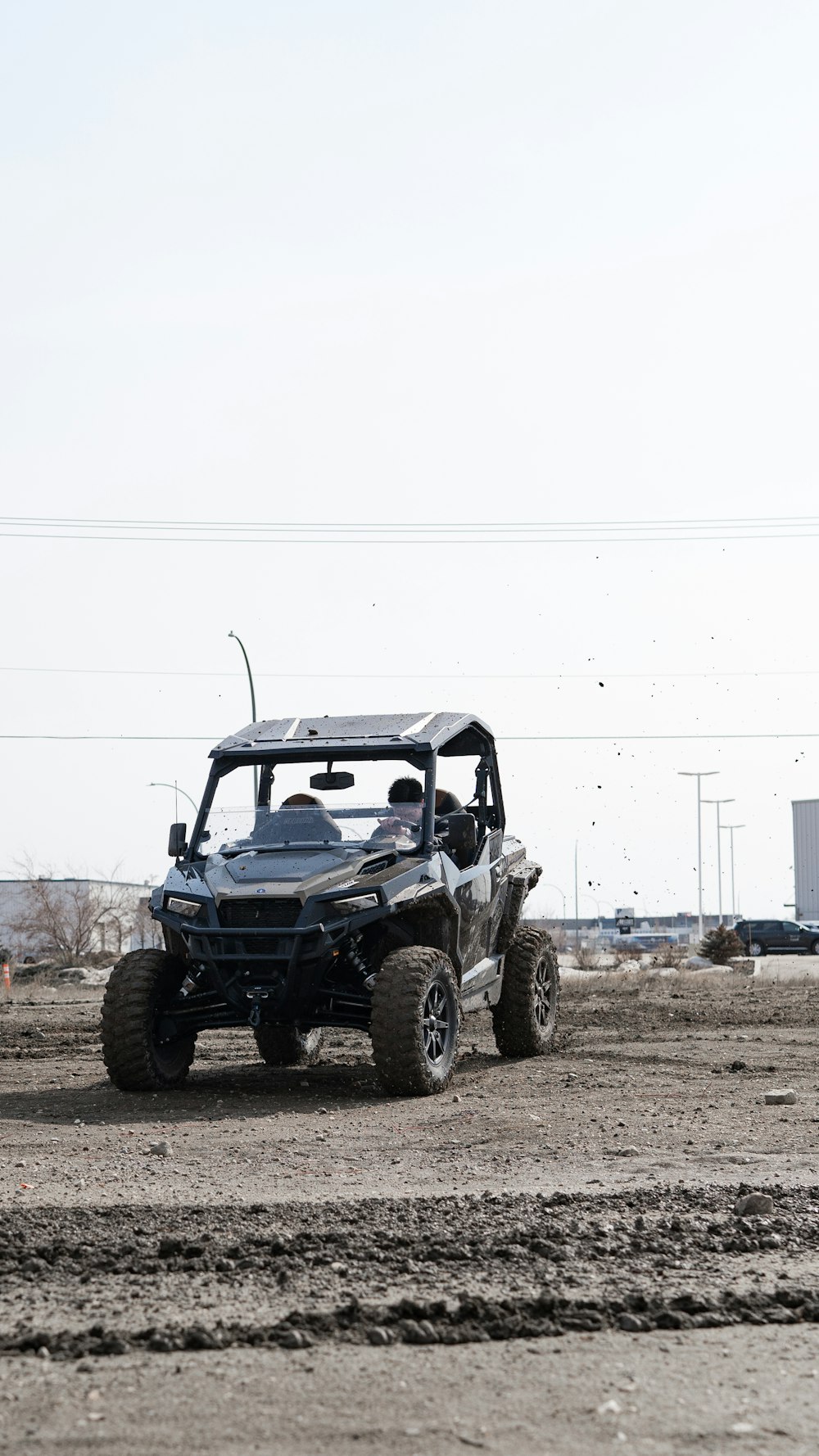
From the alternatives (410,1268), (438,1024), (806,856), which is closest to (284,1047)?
(438,1024)

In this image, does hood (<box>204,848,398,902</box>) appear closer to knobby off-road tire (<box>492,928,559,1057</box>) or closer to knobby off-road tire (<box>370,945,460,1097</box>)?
knobby off-road tire (<box>370,945,460,1097</box>)

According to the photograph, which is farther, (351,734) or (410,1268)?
(351,734)

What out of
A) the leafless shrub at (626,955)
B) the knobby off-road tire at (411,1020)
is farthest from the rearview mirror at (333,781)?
the leafless shrub at (626,955)

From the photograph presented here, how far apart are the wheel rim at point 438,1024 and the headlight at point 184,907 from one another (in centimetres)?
183

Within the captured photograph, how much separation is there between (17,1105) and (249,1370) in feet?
23.1

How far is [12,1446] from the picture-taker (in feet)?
12.3

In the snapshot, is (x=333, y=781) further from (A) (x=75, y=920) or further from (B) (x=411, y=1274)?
(A) (x=75, y=920)

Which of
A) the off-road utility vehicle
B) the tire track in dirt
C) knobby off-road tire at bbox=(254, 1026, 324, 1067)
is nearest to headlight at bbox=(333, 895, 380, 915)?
the off-road utility vehicle

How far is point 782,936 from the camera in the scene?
194ft

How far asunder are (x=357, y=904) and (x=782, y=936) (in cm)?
5078

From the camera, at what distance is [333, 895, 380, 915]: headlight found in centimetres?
1104

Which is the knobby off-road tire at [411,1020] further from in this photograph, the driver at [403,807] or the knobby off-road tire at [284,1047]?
the knobby off-road tire at [284,1047]

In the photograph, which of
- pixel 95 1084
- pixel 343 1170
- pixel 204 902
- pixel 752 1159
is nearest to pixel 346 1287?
pixel 343 1170

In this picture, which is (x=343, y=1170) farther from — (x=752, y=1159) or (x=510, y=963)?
(x=510, y=963)
